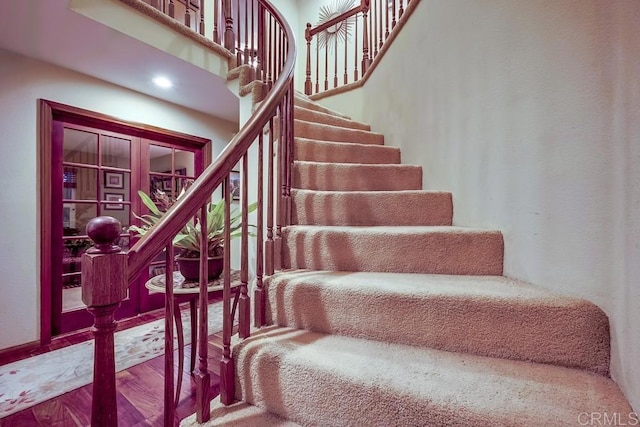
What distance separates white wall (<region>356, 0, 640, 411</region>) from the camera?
65cm

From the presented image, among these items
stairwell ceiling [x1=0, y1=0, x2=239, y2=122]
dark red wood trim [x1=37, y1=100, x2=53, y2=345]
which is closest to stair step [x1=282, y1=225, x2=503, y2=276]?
stairwell ceiling [x1=0, y1=0, x2=239, y2=122]

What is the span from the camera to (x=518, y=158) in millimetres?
1017

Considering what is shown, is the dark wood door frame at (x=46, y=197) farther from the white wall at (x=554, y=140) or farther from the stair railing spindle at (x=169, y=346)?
the white wall at (x=554, y=140)

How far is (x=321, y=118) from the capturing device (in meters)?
2.37

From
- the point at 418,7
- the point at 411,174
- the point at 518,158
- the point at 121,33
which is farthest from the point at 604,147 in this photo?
the point at 121,33

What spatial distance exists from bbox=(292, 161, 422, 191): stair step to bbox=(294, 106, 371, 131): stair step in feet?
2.49

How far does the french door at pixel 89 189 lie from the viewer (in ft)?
7.09

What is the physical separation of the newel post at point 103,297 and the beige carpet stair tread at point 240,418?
1.14ft

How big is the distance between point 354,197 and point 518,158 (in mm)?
745

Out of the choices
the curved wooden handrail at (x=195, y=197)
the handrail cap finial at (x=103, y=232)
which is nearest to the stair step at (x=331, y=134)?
the curved wooden handrail at (x=195, y=197)

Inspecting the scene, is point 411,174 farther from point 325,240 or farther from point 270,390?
point 270,390

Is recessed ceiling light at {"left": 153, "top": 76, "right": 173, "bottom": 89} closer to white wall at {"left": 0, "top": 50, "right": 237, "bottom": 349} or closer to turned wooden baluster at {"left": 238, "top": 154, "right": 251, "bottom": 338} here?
white wall at {"left": 0, "top": 50, "right": 237, "bottom": 349}

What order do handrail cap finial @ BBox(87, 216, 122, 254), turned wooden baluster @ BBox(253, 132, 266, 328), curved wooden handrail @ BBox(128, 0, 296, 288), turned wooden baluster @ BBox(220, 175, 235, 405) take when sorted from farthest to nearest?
1. turned wooden baluster @ BBox(253, 132, 266, 328)
2. turned wooden baluster @ BBox(220, 175, 235, 405)
3. curved wooden handrail @ BBox(128, 0, 296, 288)
4. handrail cap finial @ BBox(87, 216, 122, 254)

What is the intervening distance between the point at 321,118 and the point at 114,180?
2057 millimetres
